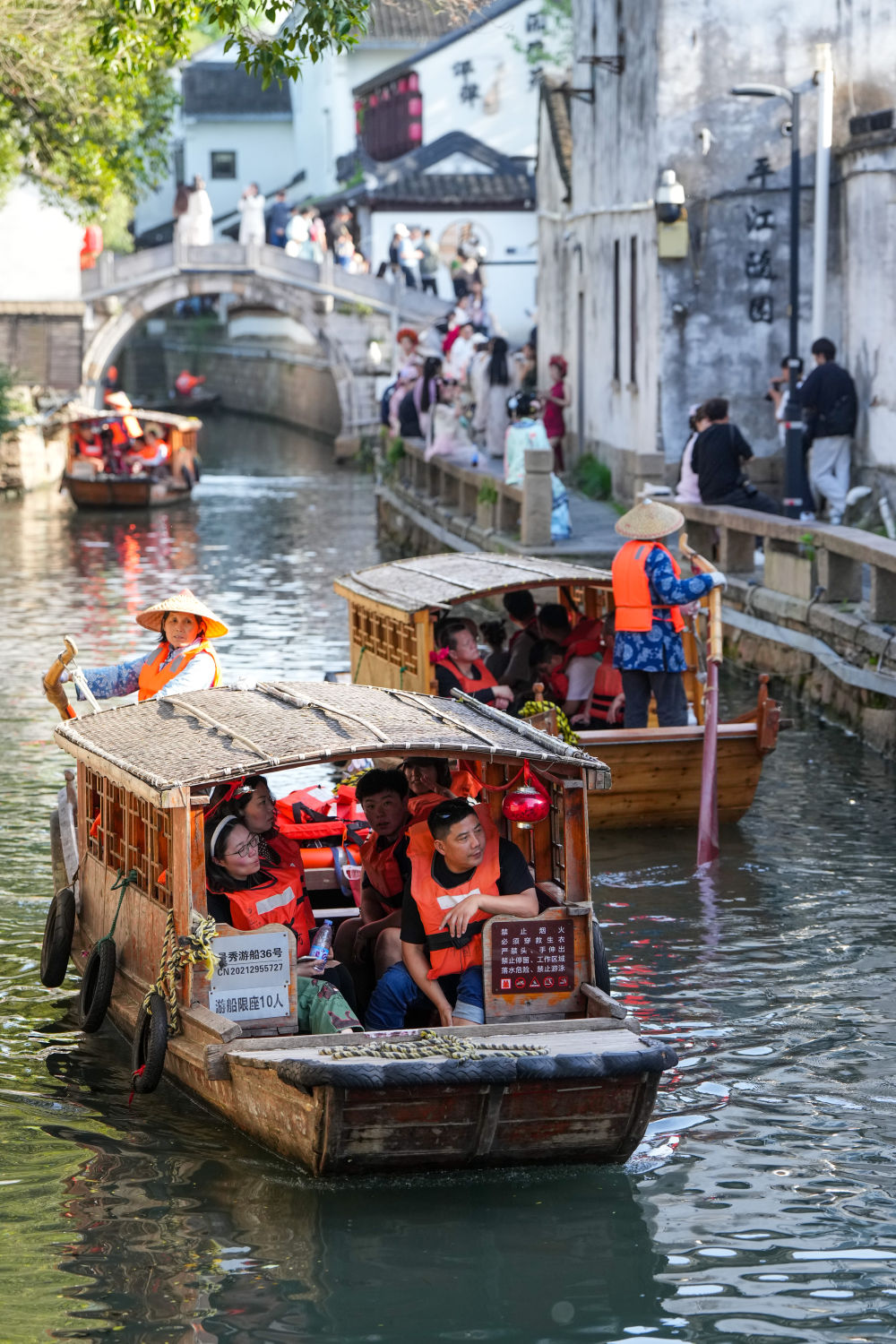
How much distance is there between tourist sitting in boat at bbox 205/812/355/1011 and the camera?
775 cm

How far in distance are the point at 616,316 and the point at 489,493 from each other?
4.28 metres

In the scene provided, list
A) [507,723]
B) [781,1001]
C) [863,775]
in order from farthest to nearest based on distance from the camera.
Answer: [863,775] → [781,1001] → [507,723]

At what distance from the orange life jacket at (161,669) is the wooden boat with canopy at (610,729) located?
203 cm

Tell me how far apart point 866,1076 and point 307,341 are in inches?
1758

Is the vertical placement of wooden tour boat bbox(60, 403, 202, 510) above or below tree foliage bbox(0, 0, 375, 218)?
below

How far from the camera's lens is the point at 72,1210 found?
23.1 ft

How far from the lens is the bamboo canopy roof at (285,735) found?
7.44 metres

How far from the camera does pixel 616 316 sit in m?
24.8

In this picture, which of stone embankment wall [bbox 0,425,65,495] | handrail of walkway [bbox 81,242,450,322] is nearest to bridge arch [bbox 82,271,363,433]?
handrail of walkway [bbox 81,242,450,322]

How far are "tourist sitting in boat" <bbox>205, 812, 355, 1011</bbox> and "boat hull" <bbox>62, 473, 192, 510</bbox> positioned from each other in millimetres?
24470

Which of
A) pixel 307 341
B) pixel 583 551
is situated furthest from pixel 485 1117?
pixel 307 341

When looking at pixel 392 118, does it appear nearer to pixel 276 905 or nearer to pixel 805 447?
pixel 805 447

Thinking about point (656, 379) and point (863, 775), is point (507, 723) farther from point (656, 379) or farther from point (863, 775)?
point (656, 379)

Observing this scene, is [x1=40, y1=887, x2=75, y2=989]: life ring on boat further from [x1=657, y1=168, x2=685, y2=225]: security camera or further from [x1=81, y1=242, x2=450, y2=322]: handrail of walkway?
[x1=81, y1=242, x2=450, y2=322]: handrail of walkway
